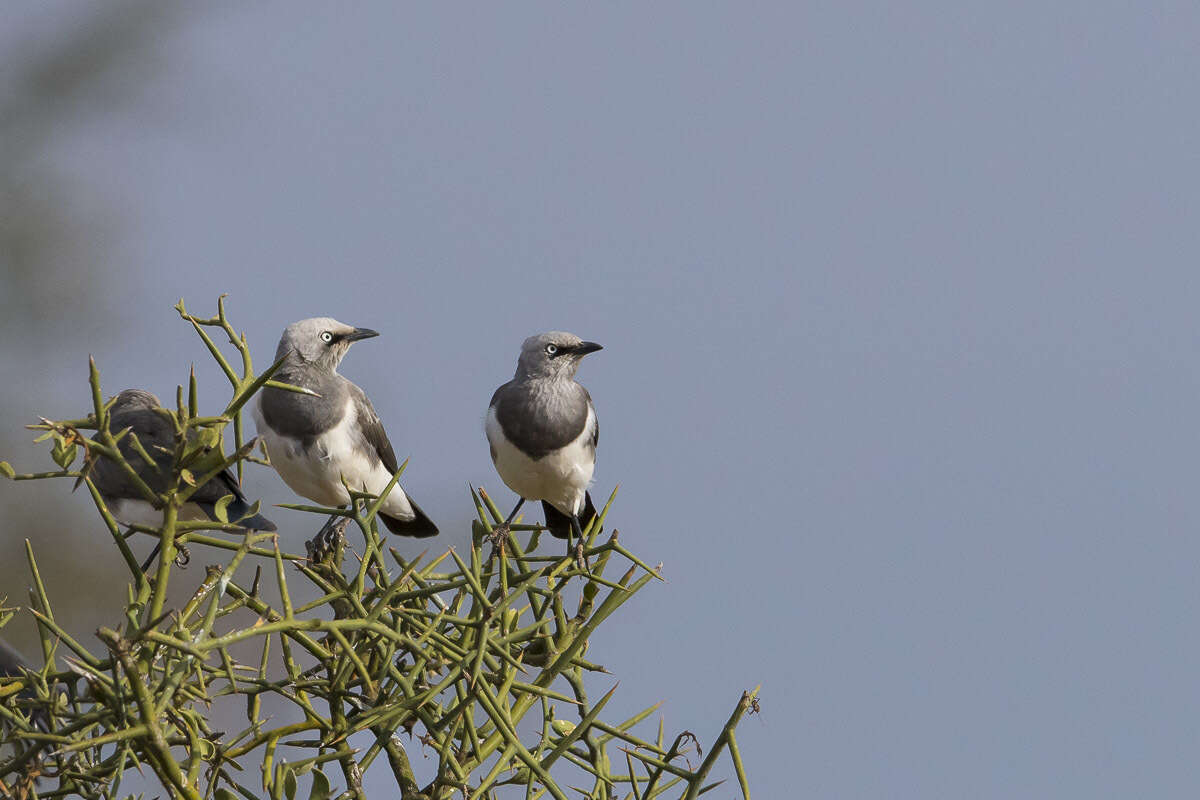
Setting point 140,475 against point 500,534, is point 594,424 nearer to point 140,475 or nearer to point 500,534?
point 140,475

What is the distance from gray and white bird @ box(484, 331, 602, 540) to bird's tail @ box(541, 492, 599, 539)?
36 mm

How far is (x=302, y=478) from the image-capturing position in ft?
15.4

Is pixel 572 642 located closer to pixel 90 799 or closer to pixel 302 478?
pixel 90 799

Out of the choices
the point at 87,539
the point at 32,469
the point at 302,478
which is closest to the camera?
the point at 302,478

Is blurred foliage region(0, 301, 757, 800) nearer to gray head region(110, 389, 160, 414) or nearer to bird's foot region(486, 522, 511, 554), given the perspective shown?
bird's foot region(486, 522, 511, 554)

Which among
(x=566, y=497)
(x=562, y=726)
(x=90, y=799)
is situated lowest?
(x=90, y=799)

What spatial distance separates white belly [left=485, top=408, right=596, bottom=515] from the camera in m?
5.04

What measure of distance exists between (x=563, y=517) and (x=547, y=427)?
72cm

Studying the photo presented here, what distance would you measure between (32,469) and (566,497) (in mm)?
9027

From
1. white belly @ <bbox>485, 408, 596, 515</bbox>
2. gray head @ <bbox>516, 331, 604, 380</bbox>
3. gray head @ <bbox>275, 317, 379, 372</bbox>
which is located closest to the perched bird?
gray head @ <bbox>275, 317, 379, 372</bbox>

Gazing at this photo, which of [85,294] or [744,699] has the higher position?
[85,294]

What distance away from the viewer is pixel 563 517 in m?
5.67

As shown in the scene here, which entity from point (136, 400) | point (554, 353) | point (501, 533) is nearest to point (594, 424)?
point (554, 353)

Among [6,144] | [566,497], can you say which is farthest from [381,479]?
[6,144]
